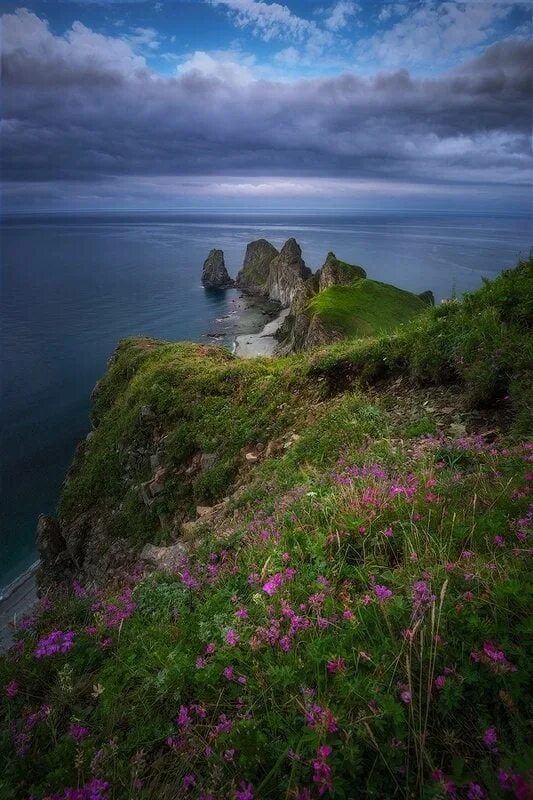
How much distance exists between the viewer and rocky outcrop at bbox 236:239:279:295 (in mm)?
125400

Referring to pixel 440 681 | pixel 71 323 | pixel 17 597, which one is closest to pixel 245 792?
pixel 440 681

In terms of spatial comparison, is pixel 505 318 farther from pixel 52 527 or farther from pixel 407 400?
pixel 52 527

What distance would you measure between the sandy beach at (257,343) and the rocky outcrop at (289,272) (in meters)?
21.6

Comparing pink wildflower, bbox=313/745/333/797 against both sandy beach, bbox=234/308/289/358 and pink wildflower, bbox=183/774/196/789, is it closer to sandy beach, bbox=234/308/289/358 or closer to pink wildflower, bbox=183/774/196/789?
pink wildflower, bbox=183/774/196/789

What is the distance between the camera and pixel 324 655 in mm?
2504

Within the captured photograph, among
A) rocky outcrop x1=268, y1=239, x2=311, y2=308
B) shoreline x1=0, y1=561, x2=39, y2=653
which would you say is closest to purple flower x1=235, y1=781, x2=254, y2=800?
shoreline x1=0, y1=561, x2=39, y2=653

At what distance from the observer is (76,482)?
52.6 ft

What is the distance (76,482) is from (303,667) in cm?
1570

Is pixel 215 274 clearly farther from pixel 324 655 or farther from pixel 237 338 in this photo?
pixel 324 655

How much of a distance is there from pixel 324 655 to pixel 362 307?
42509mm

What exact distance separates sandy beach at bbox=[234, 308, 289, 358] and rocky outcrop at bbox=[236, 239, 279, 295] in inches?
1679

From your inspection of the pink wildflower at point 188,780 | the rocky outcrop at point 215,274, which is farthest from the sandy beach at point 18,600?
the rocky outcrop at point 215,274

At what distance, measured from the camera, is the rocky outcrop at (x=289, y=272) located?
341ft

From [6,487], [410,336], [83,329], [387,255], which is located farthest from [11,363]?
[387,255]
